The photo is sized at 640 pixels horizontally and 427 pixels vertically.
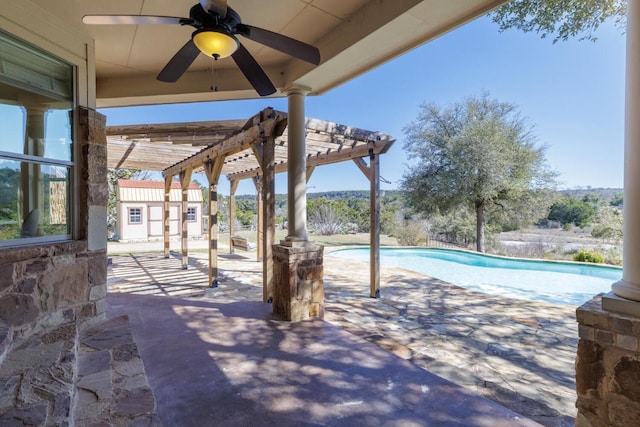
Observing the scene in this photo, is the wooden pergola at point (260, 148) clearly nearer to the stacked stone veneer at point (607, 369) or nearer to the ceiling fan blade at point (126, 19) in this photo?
the ceiling fan blade at point (126, 19)

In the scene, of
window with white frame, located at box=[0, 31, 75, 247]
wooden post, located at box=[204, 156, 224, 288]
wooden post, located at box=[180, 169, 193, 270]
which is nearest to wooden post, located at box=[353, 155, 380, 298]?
wooden post, located at box=[204, 156, 224, 288]

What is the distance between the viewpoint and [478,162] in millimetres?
11672

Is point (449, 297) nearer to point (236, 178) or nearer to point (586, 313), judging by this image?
point (586, 313)

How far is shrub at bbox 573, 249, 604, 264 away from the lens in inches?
364

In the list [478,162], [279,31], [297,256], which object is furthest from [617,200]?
[279,31]

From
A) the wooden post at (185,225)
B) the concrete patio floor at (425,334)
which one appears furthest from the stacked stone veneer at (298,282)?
the wooden post at (185,225)

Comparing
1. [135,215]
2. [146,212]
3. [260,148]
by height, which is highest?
[260,148]

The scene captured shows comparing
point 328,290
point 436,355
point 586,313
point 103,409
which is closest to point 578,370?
point 586,313

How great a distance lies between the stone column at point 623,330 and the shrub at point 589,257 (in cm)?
1024

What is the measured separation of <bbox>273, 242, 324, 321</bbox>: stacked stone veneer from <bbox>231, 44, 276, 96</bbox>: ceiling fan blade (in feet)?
5.73

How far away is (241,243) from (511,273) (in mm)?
8338

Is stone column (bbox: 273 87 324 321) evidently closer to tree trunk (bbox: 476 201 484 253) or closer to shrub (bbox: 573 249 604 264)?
shrub (bbox: 573 249 604 264)

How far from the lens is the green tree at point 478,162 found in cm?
1162

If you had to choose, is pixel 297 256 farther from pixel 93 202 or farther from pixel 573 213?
pixel 573 213
